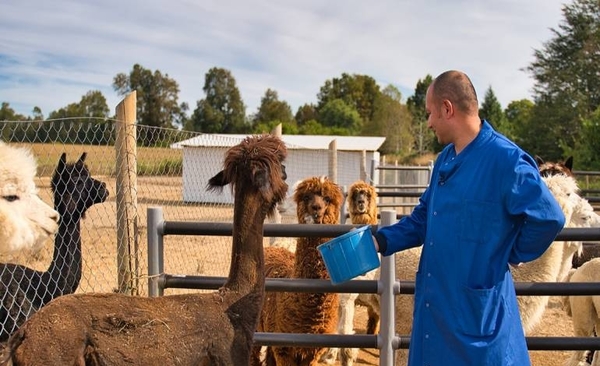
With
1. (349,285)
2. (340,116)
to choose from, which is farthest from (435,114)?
(340,116)

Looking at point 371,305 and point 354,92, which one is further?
point 354,92

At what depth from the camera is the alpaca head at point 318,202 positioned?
5.28 meters

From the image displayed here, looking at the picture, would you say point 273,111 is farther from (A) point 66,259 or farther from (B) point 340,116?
(A) point 66,259

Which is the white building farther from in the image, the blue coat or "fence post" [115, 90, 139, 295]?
the blue coat

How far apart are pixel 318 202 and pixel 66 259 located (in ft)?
7.27

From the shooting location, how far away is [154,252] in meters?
3.47

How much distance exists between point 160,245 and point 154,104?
49647 millimetres

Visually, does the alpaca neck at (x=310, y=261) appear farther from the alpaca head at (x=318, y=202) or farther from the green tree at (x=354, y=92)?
the green tree at (x=354, y=92)

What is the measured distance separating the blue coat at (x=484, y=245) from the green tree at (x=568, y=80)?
1522 inches

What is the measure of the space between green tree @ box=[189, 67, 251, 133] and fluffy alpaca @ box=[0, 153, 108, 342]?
188 feet

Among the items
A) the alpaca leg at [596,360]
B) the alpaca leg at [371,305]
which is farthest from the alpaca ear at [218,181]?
the alpaca leg at [596,360]

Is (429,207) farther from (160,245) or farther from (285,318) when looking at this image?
(285,318)

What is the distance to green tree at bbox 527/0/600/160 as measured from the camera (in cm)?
3859

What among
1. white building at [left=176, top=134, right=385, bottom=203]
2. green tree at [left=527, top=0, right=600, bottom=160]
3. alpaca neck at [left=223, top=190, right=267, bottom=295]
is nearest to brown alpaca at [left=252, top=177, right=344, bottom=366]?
alpaca neck at [left=223, top=190, right=267, bottom=295]
